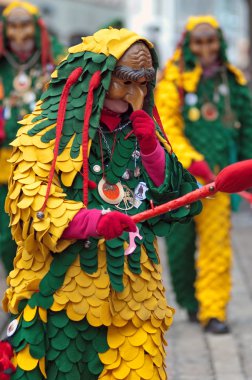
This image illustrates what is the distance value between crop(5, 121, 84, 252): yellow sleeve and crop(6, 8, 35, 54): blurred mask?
142 inches

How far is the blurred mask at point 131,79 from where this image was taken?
4.39 meters

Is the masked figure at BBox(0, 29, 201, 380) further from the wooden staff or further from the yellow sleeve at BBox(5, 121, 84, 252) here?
the wooden staff

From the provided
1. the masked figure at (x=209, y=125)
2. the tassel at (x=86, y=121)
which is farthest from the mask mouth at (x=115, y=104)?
the masked figure at (x=209, y=125)

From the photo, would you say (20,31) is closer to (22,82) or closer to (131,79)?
(22,82)

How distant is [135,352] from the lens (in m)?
4.38

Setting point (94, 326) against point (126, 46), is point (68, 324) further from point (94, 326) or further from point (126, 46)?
point (126, 46)

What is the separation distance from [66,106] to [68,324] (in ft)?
2.96

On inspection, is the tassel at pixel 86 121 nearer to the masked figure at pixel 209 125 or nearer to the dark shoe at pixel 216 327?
the masked figure at pixel 209 125

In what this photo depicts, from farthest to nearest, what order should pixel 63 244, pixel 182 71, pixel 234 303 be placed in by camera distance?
pixel 234 303 < pixel 182 71 < pixel 63 244

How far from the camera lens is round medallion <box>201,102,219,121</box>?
24.6 feet

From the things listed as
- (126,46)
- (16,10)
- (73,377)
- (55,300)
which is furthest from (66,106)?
(16,10)

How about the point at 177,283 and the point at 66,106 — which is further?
the point at 177,283

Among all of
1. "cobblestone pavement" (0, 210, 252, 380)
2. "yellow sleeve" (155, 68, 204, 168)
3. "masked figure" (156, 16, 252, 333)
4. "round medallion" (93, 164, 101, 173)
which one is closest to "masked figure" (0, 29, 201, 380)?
"round medallion" (93, 164, 101, 173)

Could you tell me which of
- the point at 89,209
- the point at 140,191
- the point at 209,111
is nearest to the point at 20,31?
the point at 209,111
